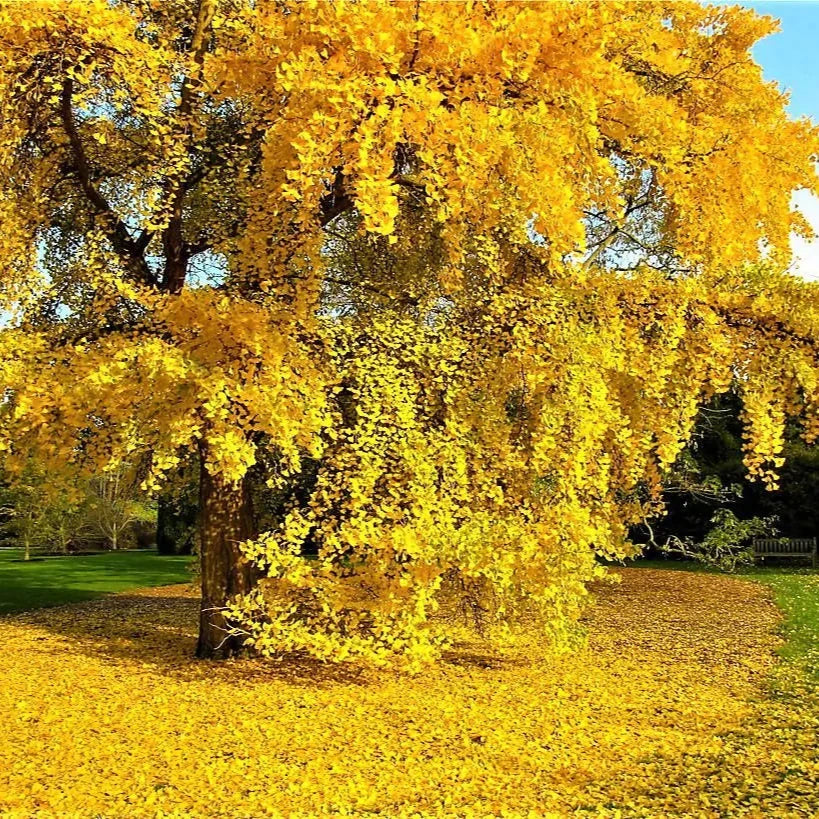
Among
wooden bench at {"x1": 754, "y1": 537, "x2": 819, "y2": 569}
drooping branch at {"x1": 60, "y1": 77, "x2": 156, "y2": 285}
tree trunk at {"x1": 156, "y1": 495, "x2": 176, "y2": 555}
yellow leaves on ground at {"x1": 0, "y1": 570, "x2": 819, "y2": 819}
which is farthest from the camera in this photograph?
tree trunk at {"x1": 156, "y1": 495, "x2": 176, "y2": 555}

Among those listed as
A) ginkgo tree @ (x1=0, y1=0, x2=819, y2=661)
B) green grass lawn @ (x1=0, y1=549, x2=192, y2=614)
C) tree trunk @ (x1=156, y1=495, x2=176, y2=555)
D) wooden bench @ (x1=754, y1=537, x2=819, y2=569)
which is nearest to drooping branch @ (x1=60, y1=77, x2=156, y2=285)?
ginkgo tree @ (x1=0, y1=0, x2=819, y2=661)

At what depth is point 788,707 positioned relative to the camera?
7461 mm

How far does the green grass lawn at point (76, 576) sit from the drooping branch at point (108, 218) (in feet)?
26.3

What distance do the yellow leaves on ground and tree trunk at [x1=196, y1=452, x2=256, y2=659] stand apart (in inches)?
23.8

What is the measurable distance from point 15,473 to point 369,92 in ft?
16.8

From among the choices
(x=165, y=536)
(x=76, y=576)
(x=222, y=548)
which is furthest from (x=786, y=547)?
(x=165, y=536)

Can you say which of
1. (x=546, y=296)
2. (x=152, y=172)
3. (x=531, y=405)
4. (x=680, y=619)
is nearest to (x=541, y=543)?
(x=531, y=405)

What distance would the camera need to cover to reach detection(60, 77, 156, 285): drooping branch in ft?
27.8

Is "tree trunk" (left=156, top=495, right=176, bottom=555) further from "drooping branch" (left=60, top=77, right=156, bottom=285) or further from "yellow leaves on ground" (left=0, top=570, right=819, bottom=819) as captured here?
"drooping branch" (left=60, top=77, right=156, bottom=285)

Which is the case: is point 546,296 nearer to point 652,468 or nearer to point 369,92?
point 369,92

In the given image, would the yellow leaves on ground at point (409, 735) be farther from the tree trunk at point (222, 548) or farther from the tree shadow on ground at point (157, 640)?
the tree trunk at point (222, 548)

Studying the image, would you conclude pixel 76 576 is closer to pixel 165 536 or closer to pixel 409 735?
pixel 165 536

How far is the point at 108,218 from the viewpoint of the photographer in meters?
8.92

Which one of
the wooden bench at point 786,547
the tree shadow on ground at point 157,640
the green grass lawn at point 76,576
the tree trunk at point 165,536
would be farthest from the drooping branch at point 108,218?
the tree trunk at point 165,536
